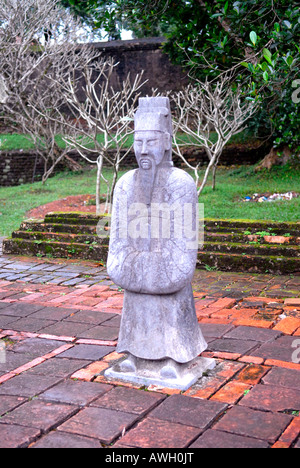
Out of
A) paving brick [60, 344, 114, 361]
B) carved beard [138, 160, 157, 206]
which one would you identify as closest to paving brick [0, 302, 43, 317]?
paving brick [60, 344, 114, 361]

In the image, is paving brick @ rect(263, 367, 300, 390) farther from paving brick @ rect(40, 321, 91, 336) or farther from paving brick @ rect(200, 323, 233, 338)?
paving brick @ rect(40, 321, 91, 336)

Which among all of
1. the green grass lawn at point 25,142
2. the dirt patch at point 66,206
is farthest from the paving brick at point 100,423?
the green grass lawn at point 25,142

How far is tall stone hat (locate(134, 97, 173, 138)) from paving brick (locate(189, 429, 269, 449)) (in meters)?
1.94

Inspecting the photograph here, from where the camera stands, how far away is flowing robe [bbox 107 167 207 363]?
366 centimetres

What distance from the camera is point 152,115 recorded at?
12.0 ft

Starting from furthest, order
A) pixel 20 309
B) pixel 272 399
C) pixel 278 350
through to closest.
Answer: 1. pixel 20 309
2. pixel 278 350
3. pixel 272 399

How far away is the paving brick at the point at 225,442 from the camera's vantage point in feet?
9.44

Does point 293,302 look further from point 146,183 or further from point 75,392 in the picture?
point 75,392

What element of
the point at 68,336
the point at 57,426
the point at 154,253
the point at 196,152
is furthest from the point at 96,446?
the point at 196,152

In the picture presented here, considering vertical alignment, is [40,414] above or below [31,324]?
below

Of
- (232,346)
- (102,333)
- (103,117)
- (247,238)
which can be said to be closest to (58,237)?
(103,117)

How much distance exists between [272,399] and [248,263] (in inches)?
144

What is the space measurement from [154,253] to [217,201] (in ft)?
23.7

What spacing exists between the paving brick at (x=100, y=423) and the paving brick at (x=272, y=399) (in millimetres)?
753
